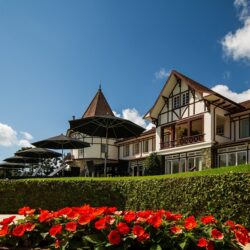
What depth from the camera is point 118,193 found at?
13.7 meters

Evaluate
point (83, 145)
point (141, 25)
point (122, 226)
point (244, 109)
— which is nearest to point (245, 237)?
point (122, 226)

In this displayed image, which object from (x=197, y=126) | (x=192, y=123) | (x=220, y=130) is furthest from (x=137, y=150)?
(x=220, y=130)

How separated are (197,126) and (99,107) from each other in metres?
15.4

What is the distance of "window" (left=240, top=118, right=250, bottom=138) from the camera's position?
2484 centimetres

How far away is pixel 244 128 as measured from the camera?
25125 millimetres

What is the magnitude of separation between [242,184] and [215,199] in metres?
0.92

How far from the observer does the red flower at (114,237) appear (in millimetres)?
3176

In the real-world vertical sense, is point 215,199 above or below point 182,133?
below

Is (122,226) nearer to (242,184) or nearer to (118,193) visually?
(242,184)

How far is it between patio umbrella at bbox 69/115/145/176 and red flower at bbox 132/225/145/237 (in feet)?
45.7

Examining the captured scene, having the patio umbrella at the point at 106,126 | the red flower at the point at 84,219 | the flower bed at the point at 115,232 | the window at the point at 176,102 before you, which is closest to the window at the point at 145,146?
the window at the point at 176,102

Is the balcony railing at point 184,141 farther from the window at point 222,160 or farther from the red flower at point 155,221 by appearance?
the red flower at point 155,221

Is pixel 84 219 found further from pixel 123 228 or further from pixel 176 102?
pixel 176 102

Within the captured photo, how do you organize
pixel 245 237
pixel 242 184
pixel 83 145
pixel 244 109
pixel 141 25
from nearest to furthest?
1. pixel 245 237
2. pixel 242 184
3. pixel 141 25
4. pixel 83 145
5. pixel 244 109
